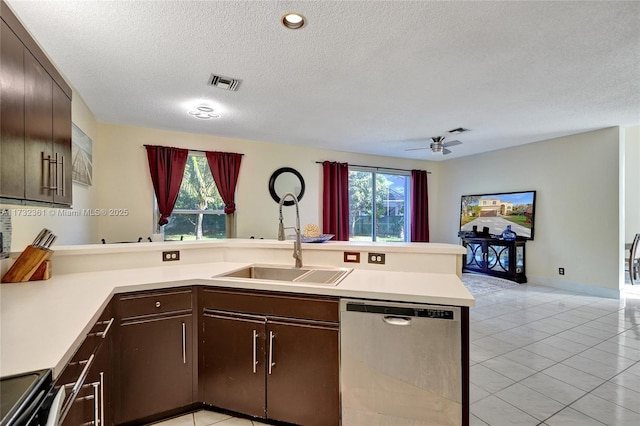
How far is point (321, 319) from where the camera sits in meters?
1.68

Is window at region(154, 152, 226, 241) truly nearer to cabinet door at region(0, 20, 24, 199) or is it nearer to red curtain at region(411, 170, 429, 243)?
cabinet door at region(0, 20, 24, 199)

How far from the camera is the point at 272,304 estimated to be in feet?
5.80

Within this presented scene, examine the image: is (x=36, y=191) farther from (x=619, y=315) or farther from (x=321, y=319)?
(x=619, y=315)

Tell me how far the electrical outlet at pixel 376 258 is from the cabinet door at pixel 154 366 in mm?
1287

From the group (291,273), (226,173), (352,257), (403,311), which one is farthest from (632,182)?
(226,173)

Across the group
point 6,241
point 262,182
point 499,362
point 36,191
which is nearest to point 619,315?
point 499,362

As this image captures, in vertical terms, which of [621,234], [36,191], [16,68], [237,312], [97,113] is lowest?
[237,312]

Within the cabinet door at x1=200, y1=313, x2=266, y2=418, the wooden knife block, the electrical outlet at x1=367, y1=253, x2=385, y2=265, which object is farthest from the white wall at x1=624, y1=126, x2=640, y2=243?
the wooden knife block

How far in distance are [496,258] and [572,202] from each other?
1586 millimetres

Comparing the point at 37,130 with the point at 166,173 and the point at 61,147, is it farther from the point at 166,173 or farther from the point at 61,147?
the point at 166,173

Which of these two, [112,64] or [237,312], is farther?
[112,64]

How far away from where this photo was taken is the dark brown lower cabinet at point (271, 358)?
167 cm

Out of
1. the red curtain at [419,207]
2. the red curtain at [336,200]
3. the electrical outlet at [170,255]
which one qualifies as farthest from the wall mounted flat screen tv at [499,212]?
the electrical outlet at [170,255]

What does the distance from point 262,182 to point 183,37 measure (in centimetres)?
331
